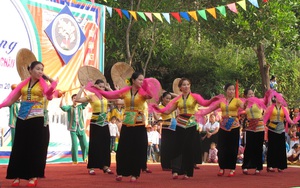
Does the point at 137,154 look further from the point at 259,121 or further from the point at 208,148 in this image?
the point at 208,148

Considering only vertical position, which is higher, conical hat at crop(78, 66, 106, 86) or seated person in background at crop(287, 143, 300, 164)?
conical hat at crop(78, 66, 106, 86)

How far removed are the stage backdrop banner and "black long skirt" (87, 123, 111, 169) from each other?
2448 mm

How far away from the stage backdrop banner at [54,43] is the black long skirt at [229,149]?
366 centimetres

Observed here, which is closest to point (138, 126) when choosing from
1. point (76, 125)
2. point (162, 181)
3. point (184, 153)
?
point (162, 181)

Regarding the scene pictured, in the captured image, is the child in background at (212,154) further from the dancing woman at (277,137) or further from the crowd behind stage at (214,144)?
the dancing woman at (277,137)

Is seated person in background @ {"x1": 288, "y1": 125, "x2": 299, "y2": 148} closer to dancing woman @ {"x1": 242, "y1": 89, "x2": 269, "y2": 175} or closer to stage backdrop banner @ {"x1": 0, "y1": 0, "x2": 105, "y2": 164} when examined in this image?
dancing woman @ {"x1": 242, "y1": 89, "x2": 269, "y2": 175}

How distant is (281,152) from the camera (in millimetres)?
11125

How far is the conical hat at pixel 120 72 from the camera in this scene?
10.0 metres

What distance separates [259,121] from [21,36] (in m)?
5.13

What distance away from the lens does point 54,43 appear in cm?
1318

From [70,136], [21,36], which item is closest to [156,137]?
[70,136]

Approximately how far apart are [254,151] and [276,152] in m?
0.77

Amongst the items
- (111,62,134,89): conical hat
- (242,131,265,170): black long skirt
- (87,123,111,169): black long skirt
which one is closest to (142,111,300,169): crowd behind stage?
(242,131,265,170): black long skirt

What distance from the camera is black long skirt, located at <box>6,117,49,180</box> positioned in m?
7.42
